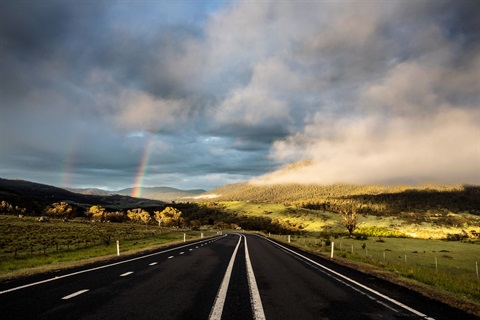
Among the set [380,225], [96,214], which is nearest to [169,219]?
[96,214]

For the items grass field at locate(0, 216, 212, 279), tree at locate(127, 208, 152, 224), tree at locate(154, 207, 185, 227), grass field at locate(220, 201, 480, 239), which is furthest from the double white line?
tree at locate(127, 208, 152, 224)

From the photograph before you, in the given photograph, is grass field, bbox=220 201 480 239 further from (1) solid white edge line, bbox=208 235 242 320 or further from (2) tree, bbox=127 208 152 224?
(1) solid white edge line, bbox=208 235 242 320

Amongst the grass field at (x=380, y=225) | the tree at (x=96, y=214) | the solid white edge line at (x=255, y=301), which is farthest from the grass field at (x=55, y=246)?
the tree at (x=96, y=214)

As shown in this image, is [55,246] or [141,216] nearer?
[55,246]

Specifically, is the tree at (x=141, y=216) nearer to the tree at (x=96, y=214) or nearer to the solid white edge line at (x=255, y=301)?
the tree at (x=96, y=214)

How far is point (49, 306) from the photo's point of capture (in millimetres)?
7652

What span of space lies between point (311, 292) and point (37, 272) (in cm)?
1166

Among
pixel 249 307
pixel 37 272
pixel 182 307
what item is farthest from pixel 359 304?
pixel 37 272

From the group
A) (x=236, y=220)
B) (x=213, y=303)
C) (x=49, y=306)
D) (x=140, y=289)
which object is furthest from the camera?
(x=236, y=220)

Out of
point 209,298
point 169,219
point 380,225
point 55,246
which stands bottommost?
point 55,246

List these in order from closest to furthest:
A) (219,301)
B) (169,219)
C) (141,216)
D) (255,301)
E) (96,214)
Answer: (219,301) → (255,301) → (169,219) → (141,216) → (96,214)

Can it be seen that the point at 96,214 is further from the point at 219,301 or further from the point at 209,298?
the point at 219,301

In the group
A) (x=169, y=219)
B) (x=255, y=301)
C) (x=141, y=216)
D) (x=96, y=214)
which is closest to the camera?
(x=255, y=301)

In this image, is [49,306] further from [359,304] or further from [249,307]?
[359,304]
